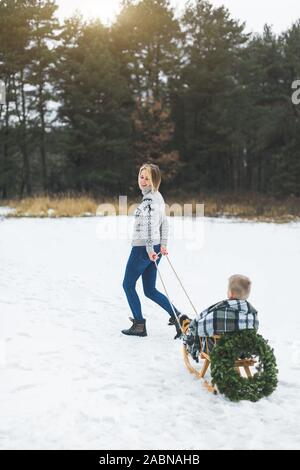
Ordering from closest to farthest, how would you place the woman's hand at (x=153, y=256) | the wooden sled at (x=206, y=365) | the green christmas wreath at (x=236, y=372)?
the green christmas wreath at (x=236, y=372)
the wooden sled at (x=206, y=365)
the woman's hand at (x=153, y=256)

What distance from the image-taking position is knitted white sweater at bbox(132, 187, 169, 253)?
4871mm

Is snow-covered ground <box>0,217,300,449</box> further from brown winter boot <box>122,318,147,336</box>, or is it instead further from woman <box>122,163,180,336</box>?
woman <box>122,163,180,336</box>

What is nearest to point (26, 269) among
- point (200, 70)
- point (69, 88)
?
point (69, 88)

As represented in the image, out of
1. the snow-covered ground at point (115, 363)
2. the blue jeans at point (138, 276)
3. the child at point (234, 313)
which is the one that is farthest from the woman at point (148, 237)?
the child at point (234, 313)

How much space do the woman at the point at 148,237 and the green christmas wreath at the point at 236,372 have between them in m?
1.36

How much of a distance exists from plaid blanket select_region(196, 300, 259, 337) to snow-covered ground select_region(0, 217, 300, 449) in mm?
556

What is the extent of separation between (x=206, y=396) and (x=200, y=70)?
3374cm

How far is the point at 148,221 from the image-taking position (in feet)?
16.1

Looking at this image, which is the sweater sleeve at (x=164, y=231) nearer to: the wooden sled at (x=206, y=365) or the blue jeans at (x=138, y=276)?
the blue jeans at (x=138, y=276)

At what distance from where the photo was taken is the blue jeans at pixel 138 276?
16.5 ft

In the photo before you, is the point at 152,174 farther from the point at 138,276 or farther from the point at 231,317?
the point at 231,317

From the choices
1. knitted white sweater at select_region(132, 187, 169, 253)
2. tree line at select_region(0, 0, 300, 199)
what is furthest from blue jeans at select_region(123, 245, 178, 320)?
tree line at select_region(0, 0, 300, 199)

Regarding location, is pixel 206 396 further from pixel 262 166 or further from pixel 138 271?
pixel 262 166

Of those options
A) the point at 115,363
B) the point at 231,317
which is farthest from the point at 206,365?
the point at 115,363
